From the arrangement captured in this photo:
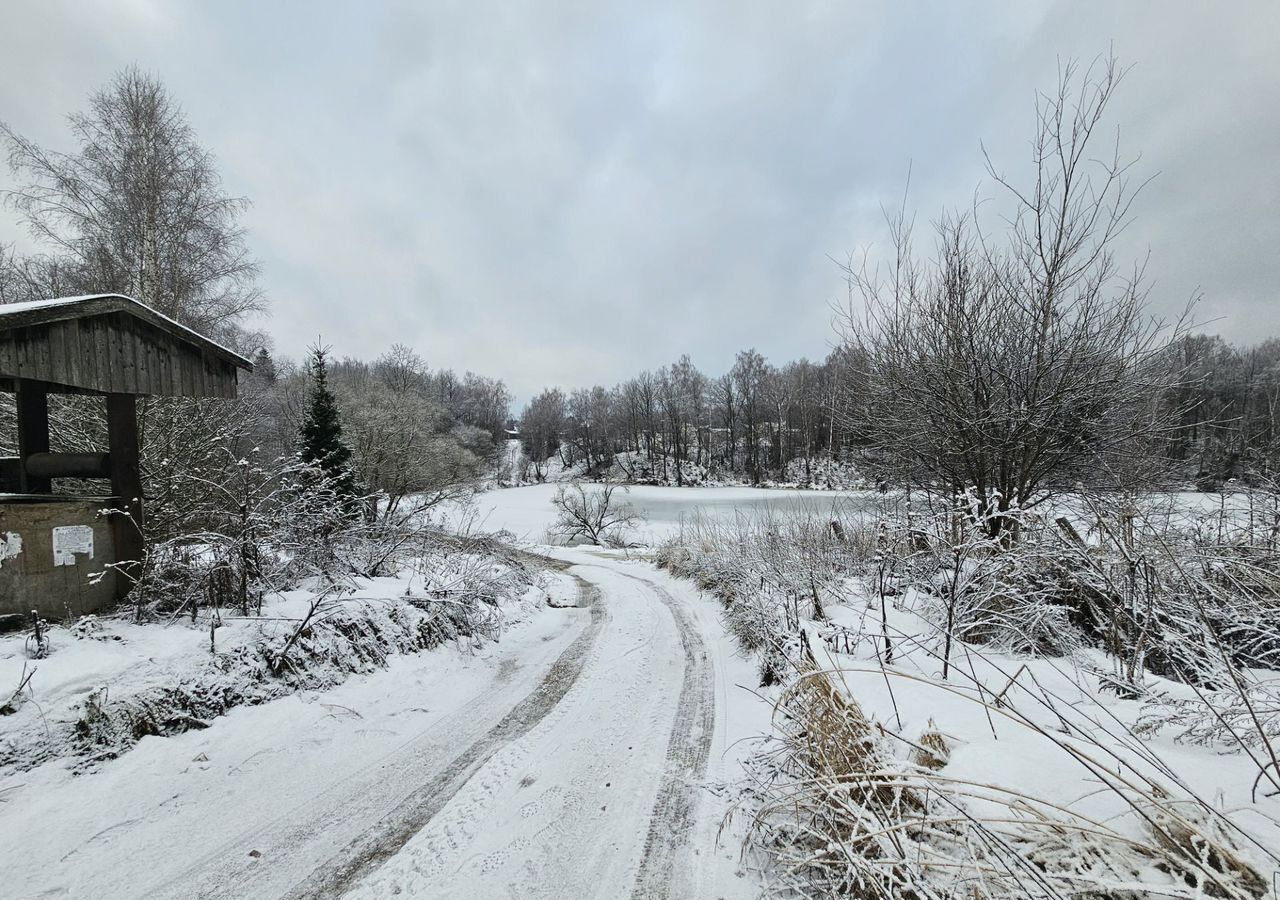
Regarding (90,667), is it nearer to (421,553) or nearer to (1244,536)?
(421,553)

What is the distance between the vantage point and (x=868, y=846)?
6.36 feet

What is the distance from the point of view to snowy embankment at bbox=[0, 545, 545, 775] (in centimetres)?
293

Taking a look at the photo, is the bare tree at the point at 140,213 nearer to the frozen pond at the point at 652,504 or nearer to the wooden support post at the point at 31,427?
the wooden support post at the point at 31,427

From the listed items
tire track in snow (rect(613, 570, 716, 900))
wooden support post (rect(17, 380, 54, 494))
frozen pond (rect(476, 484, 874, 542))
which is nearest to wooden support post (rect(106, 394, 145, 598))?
wooden support post (rect(17, 380, 54, 494))

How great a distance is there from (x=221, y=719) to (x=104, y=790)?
2.44 feet

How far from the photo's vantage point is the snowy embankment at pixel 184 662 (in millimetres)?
2926

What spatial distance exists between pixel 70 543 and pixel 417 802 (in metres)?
3.55

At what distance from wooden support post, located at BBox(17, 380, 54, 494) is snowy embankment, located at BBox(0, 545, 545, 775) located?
171cm

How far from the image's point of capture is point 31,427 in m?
4.62

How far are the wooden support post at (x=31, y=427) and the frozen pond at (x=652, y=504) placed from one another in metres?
13.7

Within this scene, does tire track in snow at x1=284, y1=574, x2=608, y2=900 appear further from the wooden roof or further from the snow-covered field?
the wooden roof

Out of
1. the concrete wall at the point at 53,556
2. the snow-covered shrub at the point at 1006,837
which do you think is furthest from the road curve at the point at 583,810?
the concrete wall at the point at 53,556

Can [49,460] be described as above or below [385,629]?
above

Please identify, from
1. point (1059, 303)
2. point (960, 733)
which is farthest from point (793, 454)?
point (960, 733)
